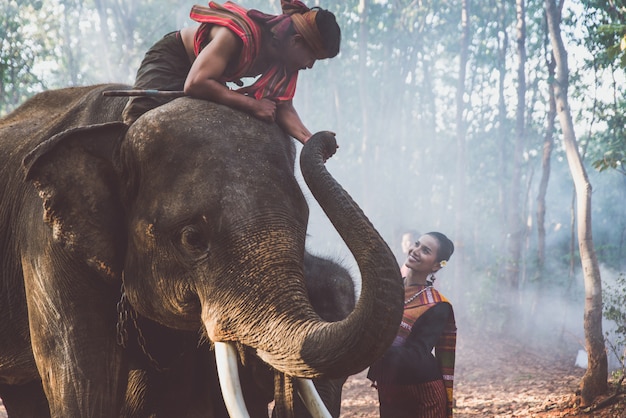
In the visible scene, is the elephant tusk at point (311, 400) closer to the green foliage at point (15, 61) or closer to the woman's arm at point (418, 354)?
the woman's arm at point (418, 354)

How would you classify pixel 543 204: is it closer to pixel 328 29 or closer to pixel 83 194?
pixel 328 29

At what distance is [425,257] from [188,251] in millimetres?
2039

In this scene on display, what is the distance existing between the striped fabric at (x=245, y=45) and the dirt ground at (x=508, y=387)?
474cm

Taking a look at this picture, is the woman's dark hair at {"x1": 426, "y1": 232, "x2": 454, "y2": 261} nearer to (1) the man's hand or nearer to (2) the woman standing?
(2) the woman standing

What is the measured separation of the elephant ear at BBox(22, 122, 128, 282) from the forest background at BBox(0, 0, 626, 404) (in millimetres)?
7378

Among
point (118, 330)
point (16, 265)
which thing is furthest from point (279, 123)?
point (16, 265)

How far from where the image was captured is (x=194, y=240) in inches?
86.6

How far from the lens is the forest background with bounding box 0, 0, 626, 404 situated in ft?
49.1

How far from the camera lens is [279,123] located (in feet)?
8.81

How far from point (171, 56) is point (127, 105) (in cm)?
35

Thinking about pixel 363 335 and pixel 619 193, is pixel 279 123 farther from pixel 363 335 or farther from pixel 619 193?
pixel 619 193

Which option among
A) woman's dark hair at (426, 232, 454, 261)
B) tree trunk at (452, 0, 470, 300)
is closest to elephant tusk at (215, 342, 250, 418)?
woman's dark hair at (426, 232, 454, 261)

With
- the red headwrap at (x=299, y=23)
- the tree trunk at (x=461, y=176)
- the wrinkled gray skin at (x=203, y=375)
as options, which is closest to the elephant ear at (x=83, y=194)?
the wrinkled gray skin at (x=203, y=375)

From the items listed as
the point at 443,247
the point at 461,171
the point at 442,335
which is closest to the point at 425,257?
the point at 443,247
